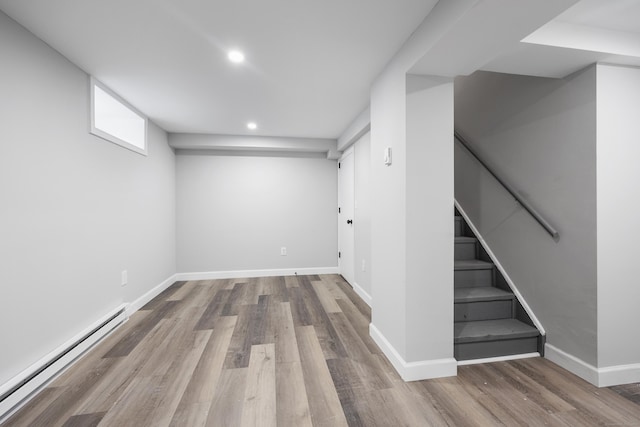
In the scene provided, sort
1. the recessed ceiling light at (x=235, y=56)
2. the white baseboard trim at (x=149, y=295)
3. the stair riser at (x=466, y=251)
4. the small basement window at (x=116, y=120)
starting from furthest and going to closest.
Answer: the white baseboard trim at (x=149, y=295) < the stair riser at (x=466, y=251) < the small basement window at (x=116, y=120) < the recessed ceiling light at (x=235, y=56)

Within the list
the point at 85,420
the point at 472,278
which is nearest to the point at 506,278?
the point at 472,278

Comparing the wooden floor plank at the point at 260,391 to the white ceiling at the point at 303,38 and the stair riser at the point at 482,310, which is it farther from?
the white ceiling at the point at 303,38

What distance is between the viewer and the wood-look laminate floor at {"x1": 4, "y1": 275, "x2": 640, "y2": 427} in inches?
55.8

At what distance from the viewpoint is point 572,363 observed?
1.81 metres

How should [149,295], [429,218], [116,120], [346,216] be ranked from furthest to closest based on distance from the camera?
[346,216] → [149,295] → [116,120] → [429,218]

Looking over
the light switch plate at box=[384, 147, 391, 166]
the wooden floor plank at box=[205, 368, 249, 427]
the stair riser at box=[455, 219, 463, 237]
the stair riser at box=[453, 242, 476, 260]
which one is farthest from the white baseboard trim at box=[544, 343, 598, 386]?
the wooden floor plank at box=[205, 368, 249, 427]

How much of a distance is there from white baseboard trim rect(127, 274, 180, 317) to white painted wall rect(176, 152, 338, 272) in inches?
10.8

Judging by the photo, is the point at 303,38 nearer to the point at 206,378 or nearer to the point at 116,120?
the point at 116,120

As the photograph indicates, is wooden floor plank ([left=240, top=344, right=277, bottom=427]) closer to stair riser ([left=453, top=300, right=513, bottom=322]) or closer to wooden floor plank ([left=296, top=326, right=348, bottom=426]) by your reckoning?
wooden floor plank ([left=296, top=326, right=348, bottom=426])

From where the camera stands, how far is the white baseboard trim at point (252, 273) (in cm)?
423

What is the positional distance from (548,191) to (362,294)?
84.0 inches

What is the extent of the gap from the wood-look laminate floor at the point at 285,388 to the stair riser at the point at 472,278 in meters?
0.64

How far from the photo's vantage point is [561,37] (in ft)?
5.13

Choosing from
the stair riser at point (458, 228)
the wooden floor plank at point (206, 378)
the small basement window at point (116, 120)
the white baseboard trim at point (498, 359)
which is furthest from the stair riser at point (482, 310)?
the small basement window at point (116, 120)
